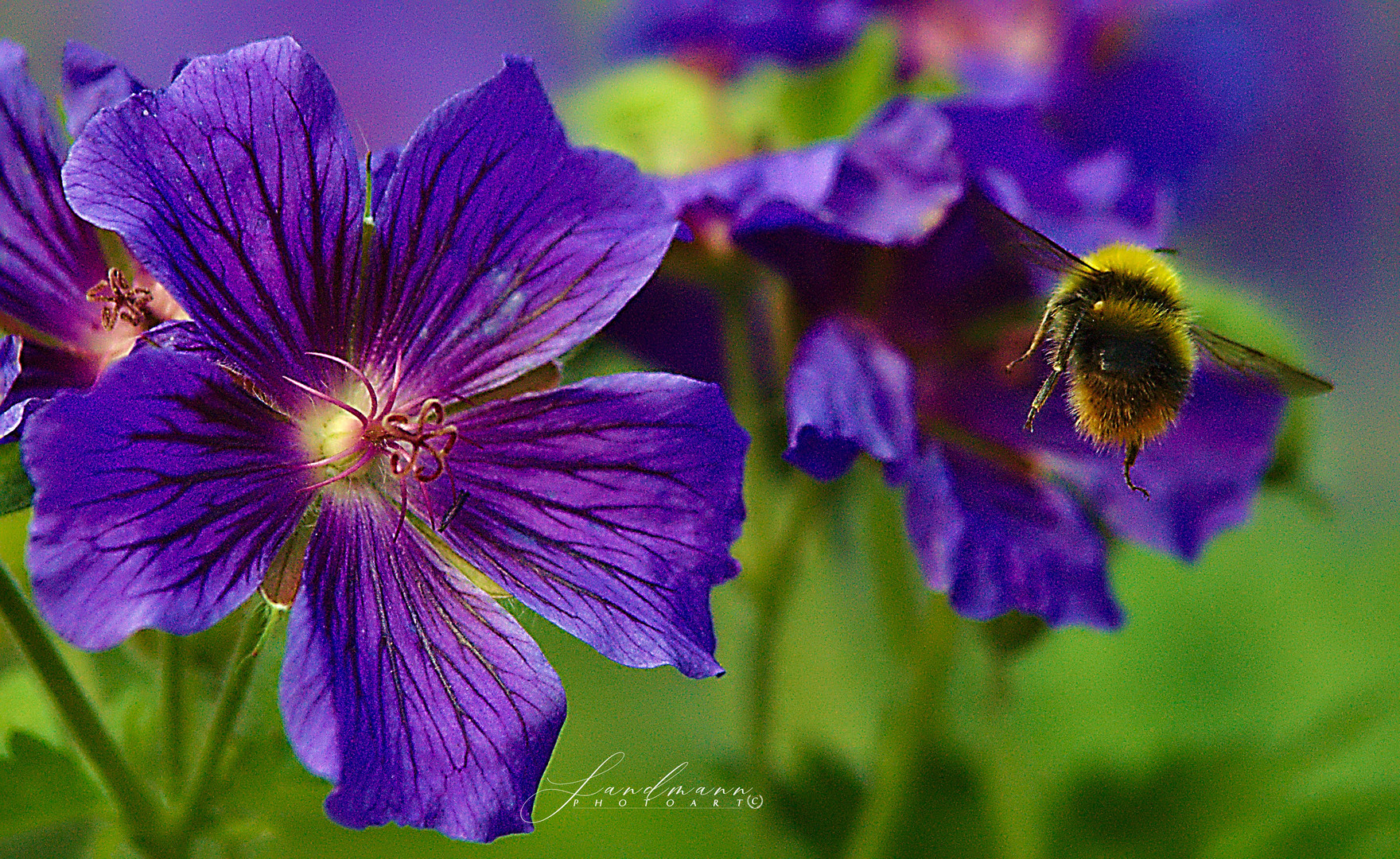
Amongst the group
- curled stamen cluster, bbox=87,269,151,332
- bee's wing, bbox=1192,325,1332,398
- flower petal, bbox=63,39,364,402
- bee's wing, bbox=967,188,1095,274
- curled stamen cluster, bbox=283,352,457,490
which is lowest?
bee's wing, bbox=1192,325,1332,398

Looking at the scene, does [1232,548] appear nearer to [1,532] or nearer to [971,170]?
[971,170]

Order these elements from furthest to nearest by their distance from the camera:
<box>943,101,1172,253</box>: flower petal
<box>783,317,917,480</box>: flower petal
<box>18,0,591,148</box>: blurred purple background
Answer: <box>18,0,591,148</box>: blurred purple background → <box>943,101,1172,253</box>: flower petal → <box>783,317,917,480</box>: flower petal

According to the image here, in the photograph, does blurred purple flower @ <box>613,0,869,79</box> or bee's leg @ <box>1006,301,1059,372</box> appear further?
blurred purple flower @ <box>613,0,869,79</box>

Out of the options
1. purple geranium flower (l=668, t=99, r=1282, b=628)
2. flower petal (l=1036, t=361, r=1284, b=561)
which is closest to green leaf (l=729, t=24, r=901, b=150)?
purple geranium flower (l=668, t=99, r=1282, b=628)

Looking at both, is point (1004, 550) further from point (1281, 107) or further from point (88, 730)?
point (1281, 107)

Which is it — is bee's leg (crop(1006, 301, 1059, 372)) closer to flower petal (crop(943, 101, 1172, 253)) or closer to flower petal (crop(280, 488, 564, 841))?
flower petal (crop(943, 101, 1172, 253))

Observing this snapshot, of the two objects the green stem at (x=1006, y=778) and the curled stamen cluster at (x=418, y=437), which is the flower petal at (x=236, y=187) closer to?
the curled stamen cluster at (x=418, y=437)

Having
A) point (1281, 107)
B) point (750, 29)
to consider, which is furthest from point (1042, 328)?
point (1281, 107)
